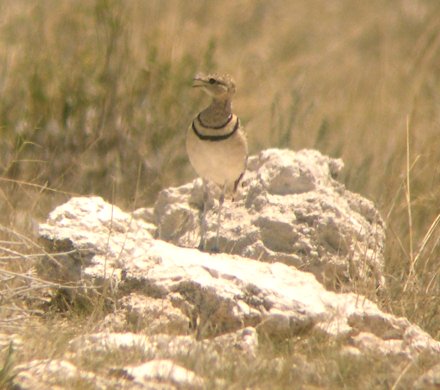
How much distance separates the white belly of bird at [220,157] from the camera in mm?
6199

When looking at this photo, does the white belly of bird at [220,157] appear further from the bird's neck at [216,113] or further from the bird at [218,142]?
the bird's neck at [216,113]

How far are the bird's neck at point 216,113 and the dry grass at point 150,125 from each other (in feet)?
1.89

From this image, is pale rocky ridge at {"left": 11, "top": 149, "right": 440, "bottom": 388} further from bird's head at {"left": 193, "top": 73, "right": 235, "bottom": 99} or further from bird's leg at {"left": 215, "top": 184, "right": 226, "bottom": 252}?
bird's head at {"left": 193, "top": 73, "right": 235, "bottom": 99}

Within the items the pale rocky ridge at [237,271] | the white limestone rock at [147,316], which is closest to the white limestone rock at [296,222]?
the pale rocky ridge at [237,271]

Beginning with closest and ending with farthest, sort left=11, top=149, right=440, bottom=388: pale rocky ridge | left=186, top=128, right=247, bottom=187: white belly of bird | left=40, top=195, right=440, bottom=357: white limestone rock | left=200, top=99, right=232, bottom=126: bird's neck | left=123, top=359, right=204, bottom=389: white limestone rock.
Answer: left=123, top=359, right=204, bottom=389: white limestone rock
left=11, top=149, right=440, bottom=388: pale rocky ridge
left=40, top=195, right=440, bottom=357: white limestone rock
left=186, top=128, right=247, bottom=187: white belly of bird
left=200, top=99, right=232, bottom=126: bird's neck

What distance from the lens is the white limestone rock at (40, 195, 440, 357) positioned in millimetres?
4965

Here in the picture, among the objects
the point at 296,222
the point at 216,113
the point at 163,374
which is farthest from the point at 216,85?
the point at 163,374

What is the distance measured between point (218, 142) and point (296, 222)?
671mm

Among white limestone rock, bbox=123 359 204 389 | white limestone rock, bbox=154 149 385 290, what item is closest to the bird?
white limestone rock, bbox=154 149 385 290

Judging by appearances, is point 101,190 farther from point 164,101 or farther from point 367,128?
point 367,128

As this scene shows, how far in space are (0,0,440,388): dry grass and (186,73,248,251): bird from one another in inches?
17.0

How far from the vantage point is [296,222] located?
5934 mm

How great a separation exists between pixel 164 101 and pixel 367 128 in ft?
7.71

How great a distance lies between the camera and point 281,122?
8336 millimetres
